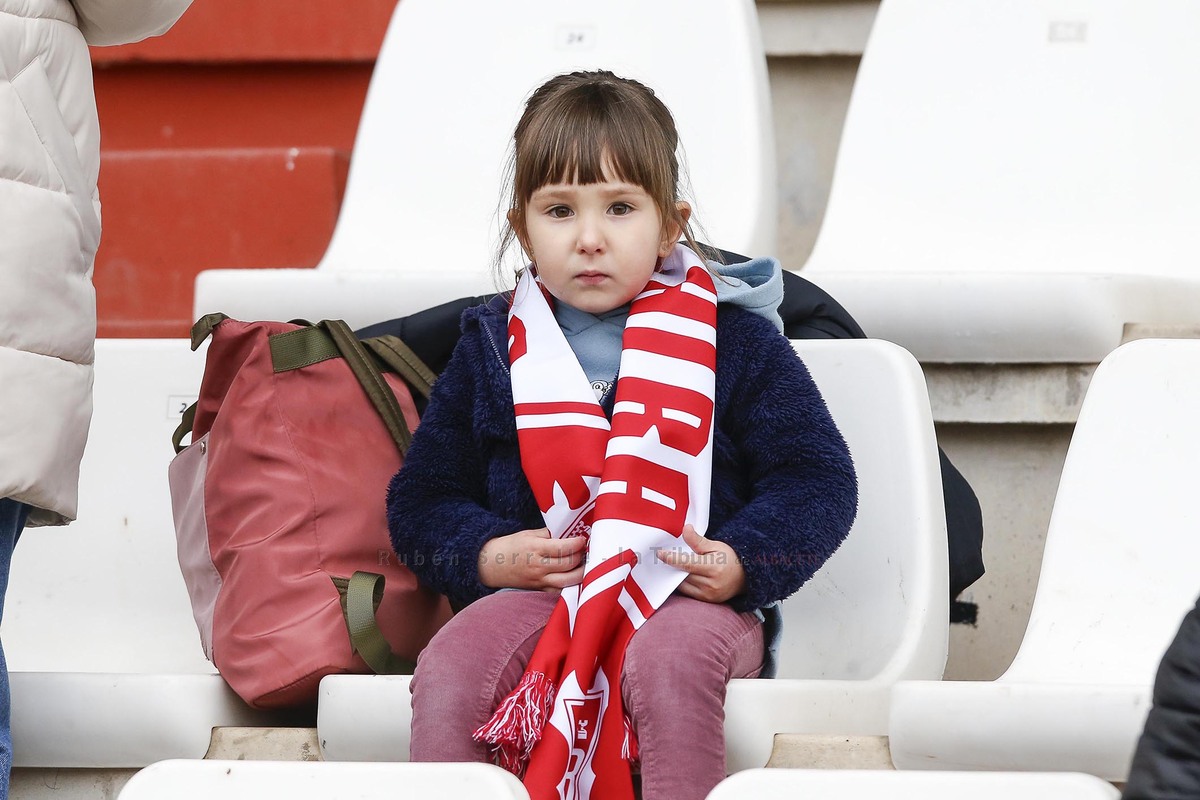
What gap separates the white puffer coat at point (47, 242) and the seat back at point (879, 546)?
A: 0.71 m

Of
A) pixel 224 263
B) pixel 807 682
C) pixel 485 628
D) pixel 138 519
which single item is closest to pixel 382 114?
pixel 224 263

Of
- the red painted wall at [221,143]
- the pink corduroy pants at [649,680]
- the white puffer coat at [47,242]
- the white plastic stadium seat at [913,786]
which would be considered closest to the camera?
the white plastic stadium seat at [913,786]

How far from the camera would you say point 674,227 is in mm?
1472

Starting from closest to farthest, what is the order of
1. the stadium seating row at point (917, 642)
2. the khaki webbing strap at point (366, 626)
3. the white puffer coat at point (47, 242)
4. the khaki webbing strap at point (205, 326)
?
the stadium seating row at point (917, 642), the white puffer coat at point (47, 242), the khaki webbing strap at point (366, 626), the khaki webbing strap at point (205, 326)

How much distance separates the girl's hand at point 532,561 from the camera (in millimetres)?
1353

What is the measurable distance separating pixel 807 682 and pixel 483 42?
1.49 metres

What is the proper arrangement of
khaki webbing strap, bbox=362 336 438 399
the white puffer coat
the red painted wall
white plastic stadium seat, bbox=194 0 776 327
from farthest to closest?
1. the red painted wall
2. white plastic stadium seat, bbox=194 0 776 327
3. khaki webbing strap, bbox=362 336 438 399
4. the white puffer coat

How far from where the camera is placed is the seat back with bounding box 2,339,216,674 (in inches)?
70.9

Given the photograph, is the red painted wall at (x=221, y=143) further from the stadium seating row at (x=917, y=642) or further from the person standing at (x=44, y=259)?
the person standing at (x=44, y=259)

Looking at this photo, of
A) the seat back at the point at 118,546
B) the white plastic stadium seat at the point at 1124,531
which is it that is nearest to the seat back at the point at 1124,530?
the white plastic stadium seat at the point at 1124,531

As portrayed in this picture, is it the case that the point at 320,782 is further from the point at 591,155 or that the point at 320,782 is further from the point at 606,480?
the point at 591,155

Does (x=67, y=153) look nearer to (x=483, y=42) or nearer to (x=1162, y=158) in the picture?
(x=483, y=42)

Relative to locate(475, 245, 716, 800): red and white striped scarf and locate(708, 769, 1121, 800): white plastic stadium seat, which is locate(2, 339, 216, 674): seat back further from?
locate(708, 769, 1121, 800): white plastic stadium seat

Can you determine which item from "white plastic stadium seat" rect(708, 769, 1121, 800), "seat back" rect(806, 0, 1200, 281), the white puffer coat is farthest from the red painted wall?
"white plastic stadium seat" rect(708, 769, 1121, 800)
